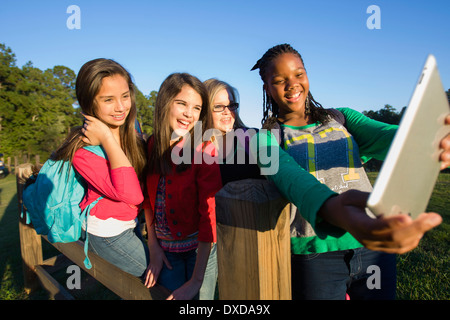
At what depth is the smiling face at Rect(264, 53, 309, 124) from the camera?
5.41 ft

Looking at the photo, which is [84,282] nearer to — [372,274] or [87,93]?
[87,93]

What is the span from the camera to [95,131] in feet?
6.06

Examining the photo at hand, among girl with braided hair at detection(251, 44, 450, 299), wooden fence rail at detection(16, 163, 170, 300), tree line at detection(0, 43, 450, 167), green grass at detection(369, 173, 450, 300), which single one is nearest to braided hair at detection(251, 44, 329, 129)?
girl with braided hair at detection(251, 44, 450, 299)

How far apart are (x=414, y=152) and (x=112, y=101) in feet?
6.55

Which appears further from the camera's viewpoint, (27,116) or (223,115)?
(27,116)

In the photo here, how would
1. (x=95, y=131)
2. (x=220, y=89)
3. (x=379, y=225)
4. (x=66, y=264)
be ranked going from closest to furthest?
(x=379, y=225) < (x=95, y=131) < (x=220, y=89) < (x=66, y=264)

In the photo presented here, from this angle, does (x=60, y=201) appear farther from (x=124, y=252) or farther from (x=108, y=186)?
(x=124, y=252)

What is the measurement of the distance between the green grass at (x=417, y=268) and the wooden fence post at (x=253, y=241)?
2.94 m

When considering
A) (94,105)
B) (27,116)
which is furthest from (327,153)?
(27,116)

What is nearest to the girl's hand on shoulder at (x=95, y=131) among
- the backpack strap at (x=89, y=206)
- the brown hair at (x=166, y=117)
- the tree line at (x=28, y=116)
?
the backpack strap at (x=89, y=206)

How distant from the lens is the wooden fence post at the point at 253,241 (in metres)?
0.90
